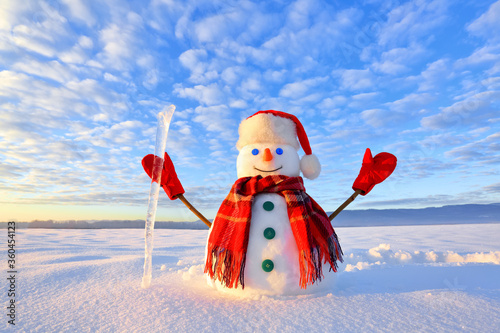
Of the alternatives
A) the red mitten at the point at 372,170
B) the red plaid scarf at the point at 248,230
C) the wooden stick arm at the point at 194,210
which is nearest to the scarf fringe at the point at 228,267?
the red plaid scarf at the point at 248,230

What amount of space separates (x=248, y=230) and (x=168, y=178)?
927 mm

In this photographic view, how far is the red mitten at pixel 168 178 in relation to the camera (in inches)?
101

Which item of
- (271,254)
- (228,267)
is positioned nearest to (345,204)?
(271,254)

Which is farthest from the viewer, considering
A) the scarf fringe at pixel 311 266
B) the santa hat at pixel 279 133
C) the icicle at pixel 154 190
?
the santa hat at pixel 279 133

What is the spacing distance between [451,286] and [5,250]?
496 cm

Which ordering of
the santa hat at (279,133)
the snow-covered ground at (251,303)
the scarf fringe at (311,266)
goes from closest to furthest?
the snow-covered ground at (251,303)
the scarf fringe at (311,266)
the santa hat at (279,133)

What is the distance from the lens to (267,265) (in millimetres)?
1961

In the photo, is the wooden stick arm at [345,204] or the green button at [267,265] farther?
the wooden stick arm at [345,204]

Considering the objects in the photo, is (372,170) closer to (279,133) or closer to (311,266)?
(279,133)

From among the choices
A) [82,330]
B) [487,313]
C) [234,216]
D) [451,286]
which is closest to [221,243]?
[234,216]

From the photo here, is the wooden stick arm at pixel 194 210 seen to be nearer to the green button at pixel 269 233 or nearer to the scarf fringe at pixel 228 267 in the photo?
the scarf fringe at pixel 228 267

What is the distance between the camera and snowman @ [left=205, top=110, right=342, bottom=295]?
1971mm

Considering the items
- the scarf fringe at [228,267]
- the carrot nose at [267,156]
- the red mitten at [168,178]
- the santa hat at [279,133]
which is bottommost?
the scarf fringe at [228,267]

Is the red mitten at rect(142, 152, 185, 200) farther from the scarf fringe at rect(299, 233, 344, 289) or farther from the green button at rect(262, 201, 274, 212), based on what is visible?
the scarf fringe at rect(299, 233, 344, 289)
